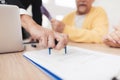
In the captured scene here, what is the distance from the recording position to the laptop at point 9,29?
2.08 ft

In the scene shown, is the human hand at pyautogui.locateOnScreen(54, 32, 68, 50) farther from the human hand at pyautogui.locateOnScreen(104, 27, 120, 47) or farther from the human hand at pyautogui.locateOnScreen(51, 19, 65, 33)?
the human hand at pyautogui.locateOnScreen(51, 19, 65, 33)

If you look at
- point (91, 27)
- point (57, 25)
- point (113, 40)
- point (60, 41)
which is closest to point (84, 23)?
point (91, 27)

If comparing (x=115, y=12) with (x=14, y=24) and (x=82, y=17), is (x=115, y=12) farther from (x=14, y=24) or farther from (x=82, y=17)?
(x=14, y=24)

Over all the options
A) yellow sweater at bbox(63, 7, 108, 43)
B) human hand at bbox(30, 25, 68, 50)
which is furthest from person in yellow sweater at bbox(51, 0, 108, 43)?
human hand at bbox(30, 25, 68, 50)

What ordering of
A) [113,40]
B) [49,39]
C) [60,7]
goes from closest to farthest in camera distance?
[49,39], [113,40], [60,7]

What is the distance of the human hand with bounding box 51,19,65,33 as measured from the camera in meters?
1.22

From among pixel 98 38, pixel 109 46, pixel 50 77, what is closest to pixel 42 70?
pixel 50 77

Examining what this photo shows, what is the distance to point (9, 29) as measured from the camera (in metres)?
0.65

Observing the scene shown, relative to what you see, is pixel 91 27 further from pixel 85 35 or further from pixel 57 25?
pixel 57 25

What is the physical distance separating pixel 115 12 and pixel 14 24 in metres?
0.72

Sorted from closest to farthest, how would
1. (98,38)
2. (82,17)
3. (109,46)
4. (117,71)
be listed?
(117,71) → (109,46) → (98,38) → (82,17)

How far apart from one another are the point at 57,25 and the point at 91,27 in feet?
0.77

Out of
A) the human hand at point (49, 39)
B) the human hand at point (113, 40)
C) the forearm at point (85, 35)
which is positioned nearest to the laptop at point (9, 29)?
the human hand at point (49, 39)

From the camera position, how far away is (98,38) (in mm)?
1144
